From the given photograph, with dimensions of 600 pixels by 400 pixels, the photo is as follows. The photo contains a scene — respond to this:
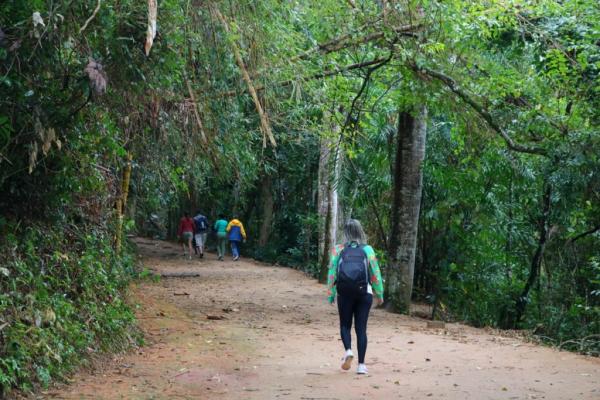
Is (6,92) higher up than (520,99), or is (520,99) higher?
(520,99)

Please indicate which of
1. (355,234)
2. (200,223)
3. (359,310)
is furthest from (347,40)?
(200,223)

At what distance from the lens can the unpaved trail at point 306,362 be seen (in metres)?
8.05

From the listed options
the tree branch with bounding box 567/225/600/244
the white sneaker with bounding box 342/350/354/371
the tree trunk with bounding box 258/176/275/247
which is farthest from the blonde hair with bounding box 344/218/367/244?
the tree trunk with bounding box 258/176/275/247

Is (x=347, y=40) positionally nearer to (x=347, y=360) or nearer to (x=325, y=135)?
(x=325, y=135)

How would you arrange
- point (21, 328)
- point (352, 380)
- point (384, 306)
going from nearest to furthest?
point (21, 328) → point (352, 380) → point (384, 306)

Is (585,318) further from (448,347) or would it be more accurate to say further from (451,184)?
(448,347)

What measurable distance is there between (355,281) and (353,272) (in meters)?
0.11

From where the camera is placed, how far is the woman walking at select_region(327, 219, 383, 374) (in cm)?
873

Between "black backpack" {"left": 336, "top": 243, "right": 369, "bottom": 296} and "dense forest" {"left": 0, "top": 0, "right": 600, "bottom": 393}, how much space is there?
5.55 feet

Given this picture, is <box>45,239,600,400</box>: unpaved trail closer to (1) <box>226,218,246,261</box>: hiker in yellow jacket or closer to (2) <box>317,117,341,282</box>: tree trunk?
(2) <box>317,117,341,282</box>: tree trunk

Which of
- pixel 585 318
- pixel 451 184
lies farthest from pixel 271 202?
pixel 585 318

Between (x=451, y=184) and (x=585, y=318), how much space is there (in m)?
4.18

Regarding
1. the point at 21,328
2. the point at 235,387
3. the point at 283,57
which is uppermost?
the point at 283,57

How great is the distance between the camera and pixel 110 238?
12.1 meters
